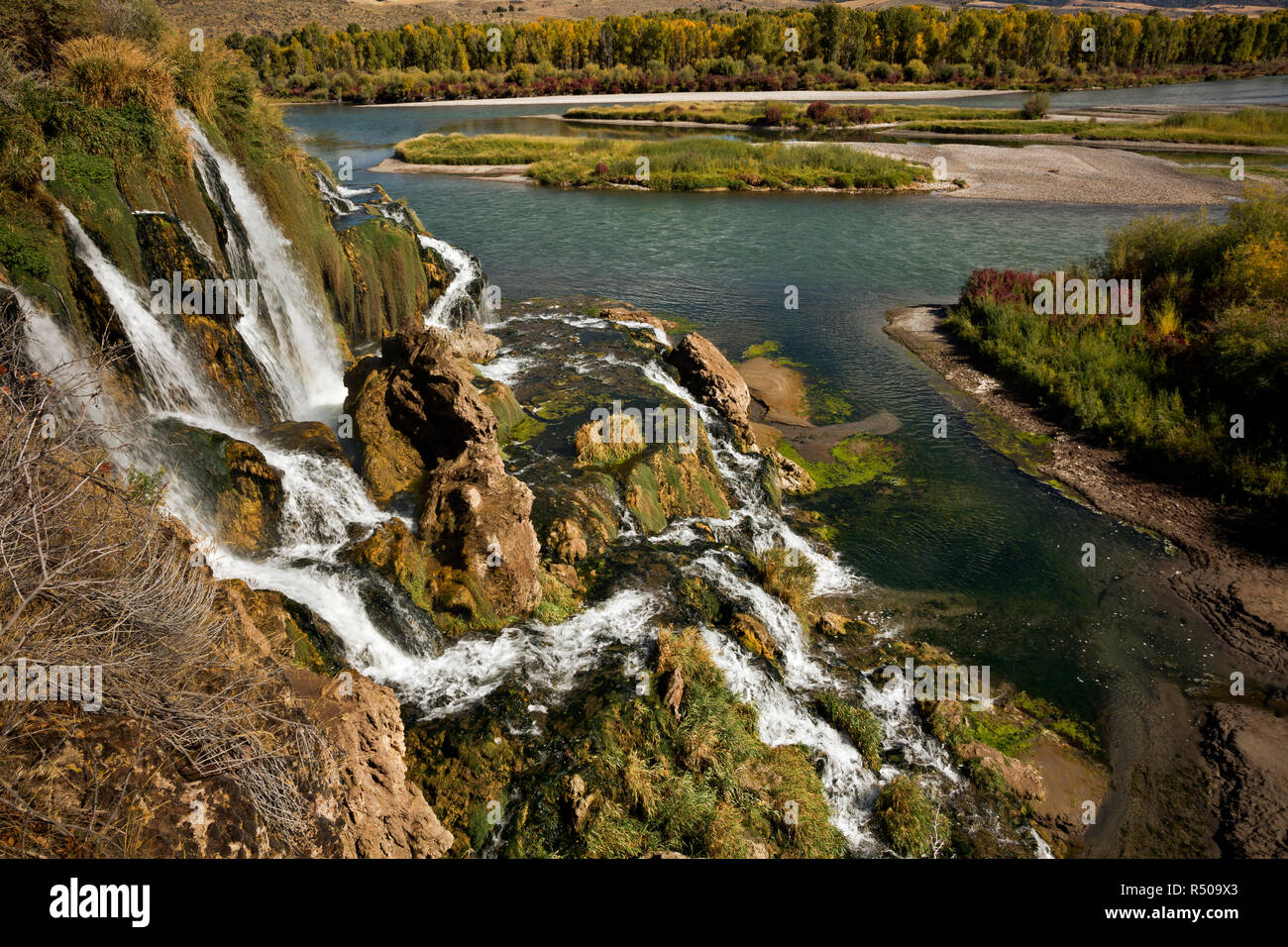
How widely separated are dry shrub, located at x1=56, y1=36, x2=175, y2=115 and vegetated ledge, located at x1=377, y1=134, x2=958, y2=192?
39166mm

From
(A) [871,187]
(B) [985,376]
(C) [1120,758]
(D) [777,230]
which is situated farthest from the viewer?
(A) [871,187]

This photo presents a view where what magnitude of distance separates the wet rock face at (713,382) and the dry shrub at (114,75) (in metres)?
14.2

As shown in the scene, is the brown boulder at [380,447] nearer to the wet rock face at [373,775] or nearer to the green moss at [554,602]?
the green moss at [554,602]

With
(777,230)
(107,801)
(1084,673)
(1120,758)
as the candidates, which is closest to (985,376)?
(1084,673)

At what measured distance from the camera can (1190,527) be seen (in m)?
17.7

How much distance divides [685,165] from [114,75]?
44.9 meters

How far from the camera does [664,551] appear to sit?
48.4 ft

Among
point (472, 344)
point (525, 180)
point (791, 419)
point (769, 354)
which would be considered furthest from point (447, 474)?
point (525, 180)

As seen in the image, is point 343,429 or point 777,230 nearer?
point 343,429

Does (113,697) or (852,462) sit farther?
(852,462)

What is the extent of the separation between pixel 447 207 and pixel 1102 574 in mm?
41275

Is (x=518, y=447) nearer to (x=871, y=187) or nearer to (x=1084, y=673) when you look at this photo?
(x=1084, y=673)

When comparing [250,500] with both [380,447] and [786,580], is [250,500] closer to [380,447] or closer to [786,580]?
[380,447]

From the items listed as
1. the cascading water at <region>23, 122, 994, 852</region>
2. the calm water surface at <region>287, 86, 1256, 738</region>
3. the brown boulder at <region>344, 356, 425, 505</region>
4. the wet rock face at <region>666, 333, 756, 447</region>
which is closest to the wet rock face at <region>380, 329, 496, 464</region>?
the brown boulder at <region>344, 356, 425, 505</region>
